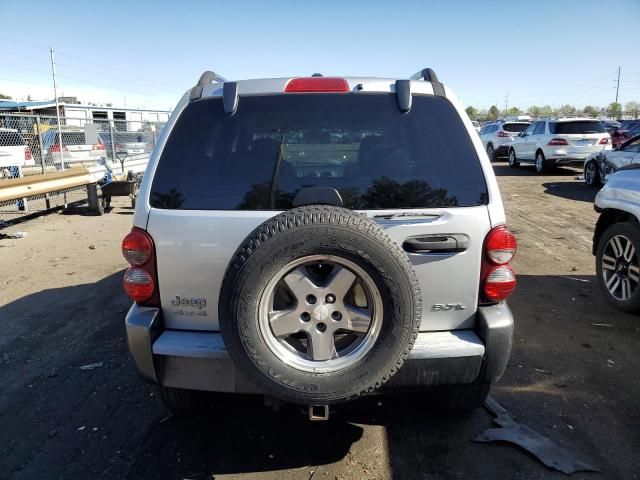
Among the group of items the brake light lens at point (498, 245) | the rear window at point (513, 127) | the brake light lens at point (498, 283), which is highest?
the rear window at point (513, 127)

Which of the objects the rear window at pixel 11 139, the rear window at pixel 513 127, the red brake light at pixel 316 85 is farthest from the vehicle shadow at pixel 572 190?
the rear window at pixel 11 139

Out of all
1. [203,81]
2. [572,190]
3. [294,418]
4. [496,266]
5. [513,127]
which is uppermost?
[513,127]

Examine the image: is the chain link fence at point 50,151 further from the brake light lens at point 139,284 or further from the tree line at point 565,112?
the tree line at point 565,112

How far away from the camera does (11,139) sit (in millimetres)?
11984

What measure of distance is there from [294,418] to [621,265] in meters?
3.65

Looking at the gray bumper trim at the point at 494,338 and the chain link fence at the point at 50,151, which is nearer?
the gray bumper trim at the point at 494,338

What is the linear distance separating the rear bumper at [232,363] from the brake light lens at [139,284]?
0.09 m

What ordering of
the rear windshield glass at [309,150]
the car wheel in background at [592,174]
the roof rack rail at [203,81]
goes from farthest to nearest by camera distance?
1. the car wheel in background at [592,174]
2. the roof rack rail at [203,81]
3. the rear windshield glass at [309,150]

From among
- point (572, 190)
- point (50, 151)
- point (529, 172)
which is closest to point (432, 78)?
point (572, 190)

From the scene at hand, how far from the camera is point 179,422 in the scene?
3.03 meters

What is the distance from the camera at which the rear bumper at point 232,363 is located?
7.81 feet

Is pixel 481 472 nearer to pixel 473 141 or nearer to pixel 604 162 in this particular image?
pixel 473 141

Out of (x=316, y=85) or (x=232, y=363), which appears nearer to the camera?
(x=232, y=363)

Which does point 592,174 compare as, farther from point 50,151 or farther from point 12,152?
point 12,152
